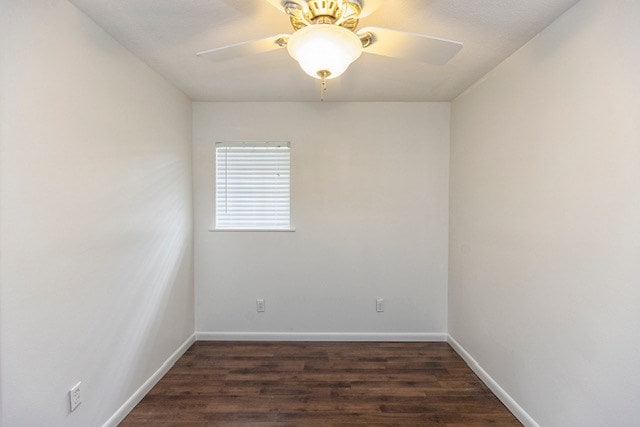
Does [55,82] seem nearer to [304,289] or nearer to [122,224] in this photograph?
[122,224]

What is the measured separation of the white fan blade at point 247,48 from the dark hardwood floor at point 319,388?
210 centimetres

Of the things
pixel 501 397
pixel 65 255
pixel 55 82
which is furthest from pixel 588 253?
pixel 55 82

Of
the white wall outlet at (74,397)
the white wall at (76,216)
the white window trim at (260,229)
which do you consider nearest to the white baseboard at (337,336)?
the white wall at (76,216)

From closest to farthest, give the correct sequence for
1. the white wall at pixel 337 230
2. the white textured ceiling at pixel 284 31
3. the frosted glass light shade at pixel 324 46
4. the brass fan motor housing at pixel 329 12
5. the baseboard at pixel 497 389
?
1. the frosted glass light shade at pixel 324 46
2. the brass fan motor housing at pixel 329 12
3. the white textured ceiling at pixel 284 31
4. the baseboard at pixel 497 389
5. the white wall at pixel 337 230

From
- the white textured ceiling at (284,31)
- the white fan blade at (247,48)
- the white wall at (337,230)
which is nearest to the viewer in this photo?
the white fan blade at (247,48)

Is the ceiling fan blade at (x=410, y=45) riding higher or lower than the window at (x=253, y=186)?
higher

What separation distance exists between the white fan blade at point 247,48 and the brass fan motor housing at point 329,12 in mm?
115

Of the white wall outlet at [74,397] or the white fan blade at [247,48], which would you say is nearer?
the white fan blade at [247,48]

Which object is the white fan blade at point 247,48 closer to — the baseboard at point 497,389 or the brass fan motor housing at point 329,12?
the brass fan motor housing at point 329,12

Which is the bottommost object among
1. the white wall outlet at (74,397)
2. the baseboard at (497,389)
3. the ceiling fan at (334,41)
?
the baseboard at (497,389)

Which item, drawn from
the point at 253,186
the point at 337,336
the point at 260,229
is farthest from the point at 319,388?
the point at 253,186

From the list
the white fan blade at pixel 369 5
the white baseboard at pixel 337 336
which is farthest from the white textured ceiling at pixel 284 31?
the white baseboard at pixel 337 336

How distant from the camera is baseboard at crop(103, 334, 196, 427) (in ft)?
6.12

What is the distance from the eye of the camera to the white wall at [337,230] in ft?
9.77
